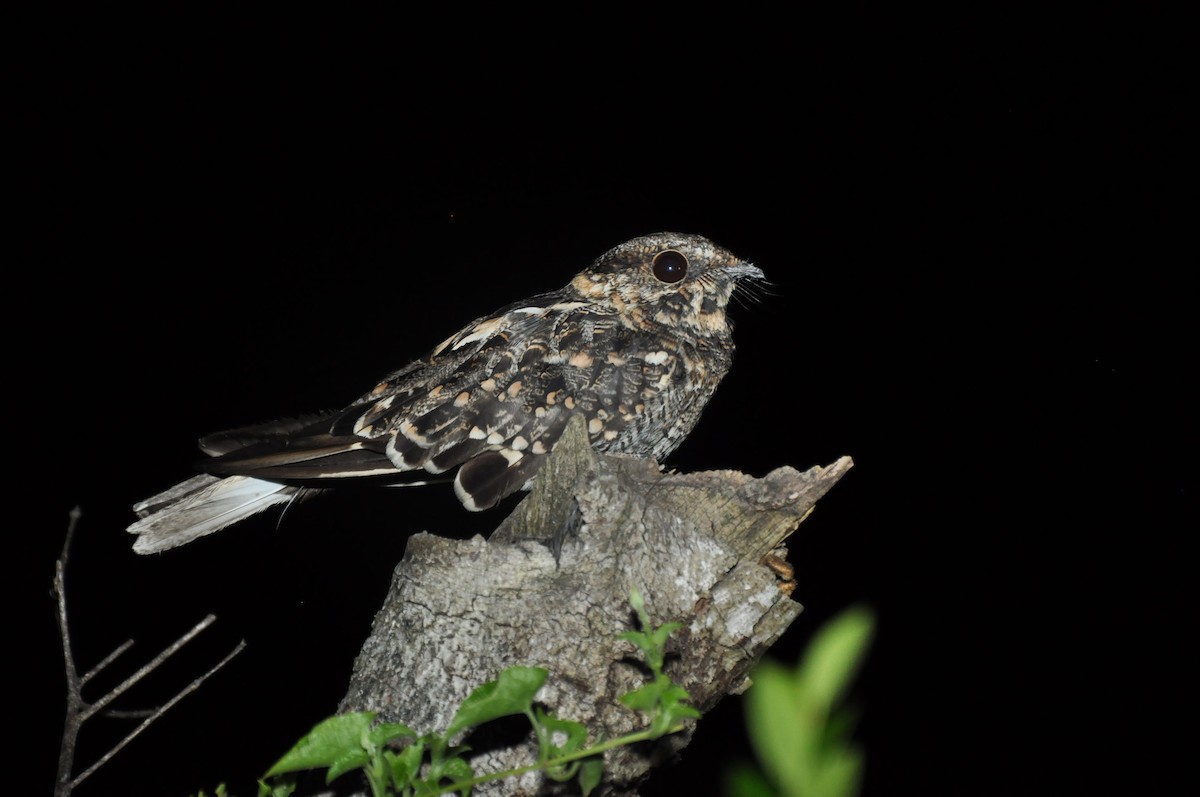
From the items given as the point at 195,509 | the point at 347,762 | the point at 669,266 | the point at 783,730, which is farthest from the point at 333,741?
the point at 669,266

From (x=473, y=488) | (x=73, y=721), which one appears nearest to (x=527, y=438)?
(x=473, y=488)

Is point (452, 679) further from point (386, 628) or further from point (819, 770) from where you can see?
point (819, 770)

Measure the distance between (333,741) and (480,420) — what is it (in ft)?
4.92


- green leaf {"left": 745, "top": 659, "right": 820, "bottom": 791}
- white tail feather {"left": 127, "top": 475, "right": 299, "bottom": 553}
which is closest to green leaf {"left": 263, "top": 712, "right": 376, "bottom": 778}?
green leaf {"left": 745, "top": 659, "right": 820, "bottom": 791}

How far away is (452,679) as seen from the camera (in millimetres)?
1416

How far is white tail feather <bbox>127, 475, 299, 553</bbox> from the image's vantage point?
87.6 inches

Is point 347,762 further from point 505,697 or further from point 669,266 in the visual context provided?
point 669,266

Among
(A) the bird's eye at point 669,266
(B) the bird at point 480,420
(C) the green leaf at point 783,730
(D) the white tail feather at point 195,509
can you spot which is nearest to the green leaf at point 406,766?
(C) the green leaf at point 783,730

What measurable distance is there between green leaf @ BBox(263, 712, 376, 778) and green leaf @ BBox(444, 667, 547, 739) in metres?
0.11

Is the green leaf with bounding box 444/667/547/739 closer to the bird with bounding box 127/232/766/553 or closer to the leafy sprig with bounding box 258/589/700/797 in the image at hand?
the leafy sprig with bounding box 258/589/700/797

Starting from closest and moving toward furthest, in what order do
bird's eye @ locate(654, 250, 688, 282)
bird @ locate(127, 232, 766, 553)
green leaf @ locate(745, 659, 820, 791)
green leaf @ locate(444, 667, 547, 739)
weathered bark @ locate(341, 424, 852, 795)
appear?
green leaf @ locate(745, 659, 820, 791) < green leaf @ locate(444, 667, 547, 739) < weathered bark @ locate(341, 424, 852, 795) < bird @ locate(127, 232, 766, 553) < bird's eye @ locate(654, 250, 688, 282)

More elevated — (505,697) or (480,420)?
(505,697)

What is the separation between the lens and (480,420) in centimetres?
224

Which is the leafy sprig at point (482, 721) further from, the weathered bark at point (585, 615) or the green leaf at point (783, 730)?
the weathered bark at point (585, 615)
